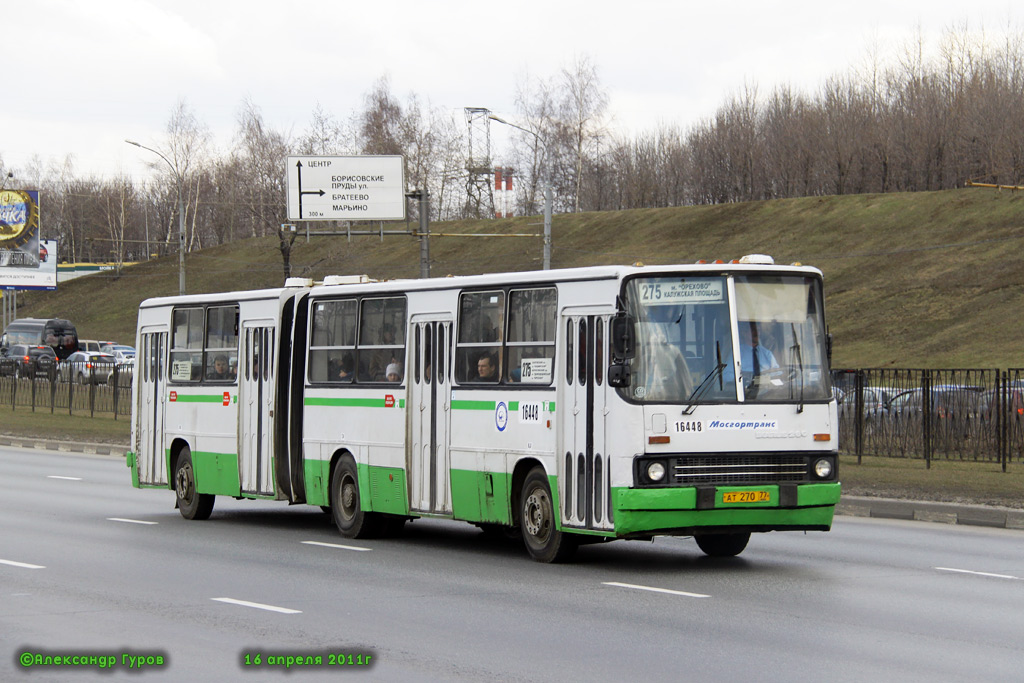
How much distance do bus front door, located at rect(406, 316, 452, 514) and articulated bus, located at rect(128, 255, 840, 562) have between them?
0.02 metres

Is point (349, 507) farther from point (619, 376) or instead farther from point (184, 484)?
point (619, 376)

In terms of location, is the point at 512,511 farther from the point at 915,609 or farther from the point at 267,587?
the point at 915,609

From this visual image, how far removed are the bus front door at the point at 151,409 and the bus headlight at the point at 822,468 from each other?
1007cm

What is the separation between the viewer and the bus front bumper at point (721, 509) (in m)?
12.5

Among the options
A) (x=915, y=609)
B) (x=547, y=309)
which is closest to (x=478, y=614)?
(x=915, y=609)

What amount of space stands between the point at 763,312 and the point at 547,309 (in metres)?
2.11

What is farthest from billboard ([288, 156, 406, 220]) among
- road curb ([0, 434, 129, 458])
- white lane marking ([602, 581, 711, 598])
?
white lane marking ([602, 581, 711, 598])

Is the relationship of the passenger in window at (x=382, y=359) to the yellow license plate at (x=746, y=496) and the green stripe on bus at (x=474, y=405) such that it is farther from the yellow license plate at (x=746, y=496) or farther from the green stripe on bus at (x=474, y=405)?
the yellow license plate at (x=746, y=496)

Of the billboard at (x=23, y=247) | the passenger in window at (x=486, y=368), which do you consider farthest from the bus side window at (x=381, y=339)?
the billboard at (x=23, y=247)

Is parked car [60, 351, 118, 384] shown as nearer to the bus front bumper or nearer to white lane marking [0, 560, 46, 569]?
white lane marking [0, 560, 46, 569]

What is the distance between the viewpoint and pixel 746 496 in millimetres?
12680

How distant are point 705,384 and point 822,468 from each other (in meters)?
1.39

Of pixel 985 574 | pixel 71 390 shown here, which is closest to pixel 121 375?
pixel 71 390

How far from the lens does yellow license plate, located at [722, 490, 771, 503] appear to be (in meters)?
12.6
